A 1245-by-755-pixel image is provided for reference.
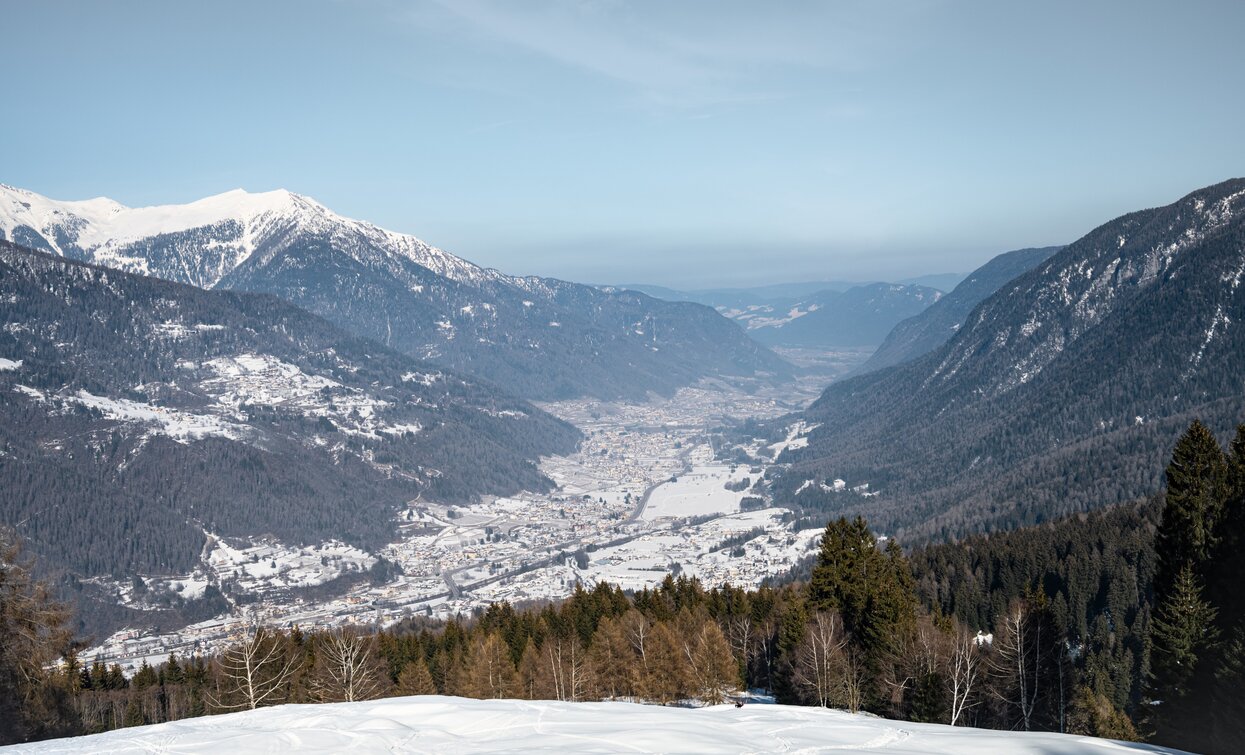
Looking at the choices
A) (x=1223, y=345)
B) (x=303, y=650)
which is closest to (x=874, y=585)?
(x=303, y=650)

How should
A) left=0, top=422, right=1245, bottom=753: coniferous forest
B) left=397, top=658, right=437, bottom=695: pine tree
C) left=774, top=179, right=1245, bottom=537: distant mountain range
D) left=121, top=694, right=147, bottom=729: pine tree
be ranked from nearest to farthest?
left=0, top=422, right=1245, bottom=753: coniferous forest
left=397, top=658, right=437, bottom=695: pine tree
left=121, top=694, right=147, bottom=729: pine tree
left=774, top=179, right=1245, bottom=537: distant mountain range

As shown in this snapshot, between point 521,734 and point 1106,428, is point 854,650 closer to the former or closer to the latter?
point 521,734

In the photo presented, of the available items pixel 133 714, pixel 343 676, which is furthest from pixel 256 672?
pixel 133 714

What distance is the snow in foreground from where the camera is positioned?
2088 cm

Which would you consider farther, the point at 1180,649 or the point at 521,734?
the point at 1180,649

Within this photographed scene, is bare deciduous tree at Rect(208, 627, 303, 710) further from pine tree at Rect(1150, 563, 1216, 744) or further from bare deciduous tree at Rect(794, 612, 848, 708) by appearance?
pine tree at Rect(1150, 563, 1216, 744)

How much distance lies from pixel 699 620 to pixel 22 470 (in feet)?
535

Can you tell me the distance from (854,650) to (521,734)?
83.5 feet

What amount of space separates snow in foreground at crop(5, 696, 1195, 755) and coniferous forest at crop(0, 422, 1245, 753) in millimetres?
9591

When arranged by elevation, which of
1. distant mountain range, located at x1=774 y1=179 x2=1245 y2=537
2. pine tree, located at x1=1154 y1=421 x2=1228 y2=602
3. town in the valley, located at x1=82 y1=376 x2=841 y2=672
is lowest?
town in the valley, located at x1=82 y1=376 x2=841 y2=672

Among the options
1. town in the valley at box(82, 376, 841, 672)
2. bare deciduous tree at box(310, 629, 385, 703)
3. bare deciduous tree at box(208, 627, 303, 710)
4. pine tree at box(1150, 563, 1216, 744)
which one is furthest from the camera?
town in the valley at box(82, 376, 841, 672)

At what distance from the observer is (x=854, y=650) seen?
143 feet

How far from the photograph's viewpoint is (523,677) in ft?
155

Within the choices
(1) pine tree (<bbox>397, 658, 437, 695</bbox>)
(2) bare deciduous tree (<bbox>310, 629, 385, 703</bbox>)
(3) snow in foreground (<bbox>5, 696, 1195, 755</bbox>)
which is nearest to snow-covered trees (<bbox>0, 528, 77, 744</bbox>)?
(3) snow in foreground (<bbox>5, 696, 1195, 755</bbox>)
